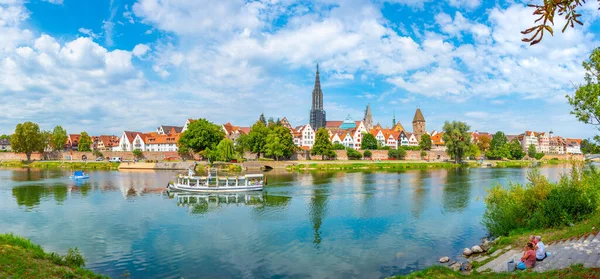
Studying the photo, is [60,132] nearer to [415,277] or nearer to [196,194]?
[196,194]

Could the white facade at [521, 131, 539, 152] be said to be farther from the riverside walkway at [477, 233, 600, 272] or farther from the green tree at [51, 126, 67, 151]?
the green tree at [51, 126, 67, 151]

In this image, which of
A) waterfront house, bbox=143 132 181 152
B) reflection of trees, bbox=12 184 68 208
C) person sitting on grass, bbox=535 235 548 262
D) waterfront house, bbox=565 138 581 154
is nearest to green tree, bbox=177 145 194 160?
waterfront house, bbox=143 132 181 152

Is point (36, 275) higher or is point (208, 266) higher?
point (36, 275)

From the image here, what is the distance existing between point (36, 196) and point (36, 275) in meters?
31.0

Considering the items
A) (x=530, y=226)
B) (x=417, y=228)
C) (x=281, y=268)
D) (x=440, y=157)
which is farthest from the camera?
(x=440, y=157)

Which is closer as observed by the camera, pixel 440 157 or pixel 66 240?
pixel 66 240

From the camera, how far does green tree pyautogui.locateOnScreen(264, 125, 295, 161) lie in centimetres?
8500

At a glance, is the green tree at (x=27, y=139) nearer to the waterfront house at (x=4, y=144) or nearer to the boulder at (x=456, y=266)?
the waterfront house at (x=4, y=144)

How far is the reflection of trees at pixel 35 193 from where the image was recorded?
111ft

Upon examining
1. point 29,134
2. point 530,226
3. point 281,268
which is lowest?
point 281,268

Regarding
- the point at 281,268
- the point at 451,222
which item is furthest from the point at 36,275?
the point at 451,222

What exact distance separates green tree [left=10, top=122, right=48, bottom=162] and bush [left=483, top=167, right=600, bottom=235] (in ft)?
341

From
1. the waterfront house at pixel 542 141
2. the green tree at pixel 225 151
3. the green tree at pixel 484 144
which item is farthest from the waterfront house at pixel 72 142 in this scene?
the waterfront house at pixel 542 141

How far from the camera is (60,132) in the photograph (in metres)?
115
